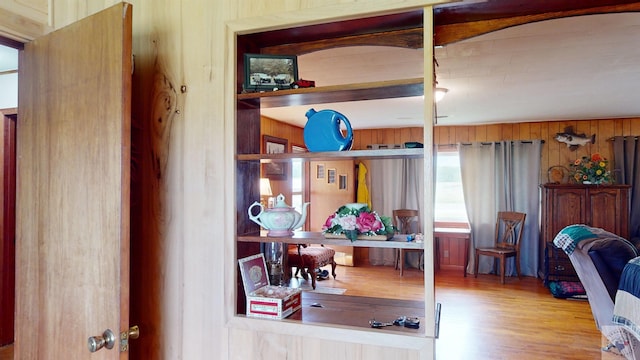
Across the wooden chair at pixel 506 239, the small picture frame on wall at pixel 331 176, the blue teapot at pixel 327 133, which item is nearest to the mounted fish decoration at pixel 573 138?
the wooden chair at pixel 506 239

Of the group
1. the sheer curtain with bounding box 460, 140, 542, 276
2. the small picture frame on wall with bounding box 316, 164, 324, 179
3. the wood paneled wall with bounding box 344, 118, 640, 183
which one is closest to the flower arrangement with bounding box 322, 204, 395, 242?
the wood paneled wall with bounding box 344, 118, 640, 183

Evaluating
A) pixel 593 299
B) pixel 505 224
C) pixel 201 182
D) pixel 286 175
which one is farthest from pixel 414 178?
pixel 201 182

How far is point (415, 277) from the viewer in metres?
5.82

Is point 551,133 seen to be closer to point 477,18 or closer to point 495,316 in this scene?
point 495,316

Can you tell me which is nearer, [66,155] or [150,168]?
[66,155]

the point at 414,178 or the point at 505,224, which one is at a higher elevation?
the point at 414,178

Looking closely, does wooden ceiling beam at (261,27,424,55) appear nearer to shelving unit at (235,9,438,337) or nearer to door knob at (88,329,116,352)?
shelving unit at (235,9,438,337)

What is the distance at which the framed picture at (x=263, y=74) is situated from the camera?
5.37 ft

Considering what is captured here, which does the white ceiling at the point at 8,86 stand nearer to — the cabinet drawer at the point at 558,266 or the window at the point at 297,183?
the window at the point at 297,183

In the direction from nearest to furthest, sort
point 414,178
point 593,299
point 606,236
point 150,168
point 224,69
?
1. point 224,69
2. point 150,168
3. point 606,236
4. point 593,299
5. point 414,178

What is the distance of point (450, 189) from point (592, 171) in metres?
1.94

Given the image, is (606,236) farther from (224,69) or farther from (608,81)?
(224,69)

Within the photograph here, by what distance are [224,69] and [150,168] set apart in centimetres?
54

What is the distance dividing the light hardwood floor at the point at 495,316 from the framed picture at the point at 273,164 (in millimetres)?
1592
